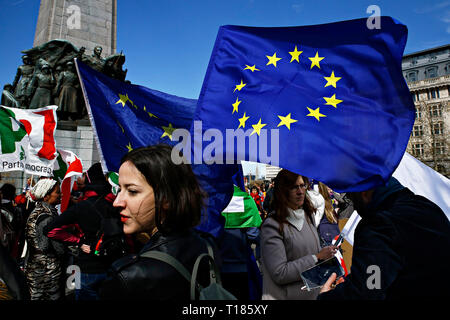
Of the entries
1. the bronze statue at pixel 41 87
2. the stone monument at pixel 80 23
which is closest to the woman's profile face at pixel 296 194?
the bronze statue at pixel 41 87

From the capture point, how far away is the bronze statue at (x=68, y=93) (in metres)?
11.3

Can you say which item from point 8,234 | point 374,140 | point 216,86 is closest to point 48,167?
point 8,234

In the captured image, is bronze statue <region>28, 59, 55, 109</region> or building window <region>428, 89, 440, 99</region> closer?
bronze statue <region>28, 59, 55, 109</region>

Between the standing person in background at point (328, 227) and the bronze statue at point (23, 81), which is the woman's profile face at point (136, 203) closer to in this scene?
the standing person in background at point (328, 227)

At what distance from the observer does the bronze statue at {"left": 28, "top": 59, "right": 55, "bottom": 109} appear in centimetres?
1131

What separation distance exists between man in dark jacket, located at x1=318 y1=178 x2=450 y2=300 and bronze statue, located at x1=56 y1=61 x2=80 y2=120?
1203cm

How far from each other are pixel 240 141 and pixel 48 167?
12.8 ft

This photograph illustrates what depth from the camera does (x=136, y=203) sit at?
1.54m

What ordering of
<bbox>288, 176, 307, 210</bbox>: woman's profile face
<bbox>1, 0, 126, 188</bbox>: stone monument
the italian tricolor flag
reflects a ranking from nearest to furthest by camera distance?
<bbox>288, 176, 307, 210</bbox>: woman's profile face → the italian tricolor flag → <bbox>1, 0, 126, 188</bbox>: stone monument

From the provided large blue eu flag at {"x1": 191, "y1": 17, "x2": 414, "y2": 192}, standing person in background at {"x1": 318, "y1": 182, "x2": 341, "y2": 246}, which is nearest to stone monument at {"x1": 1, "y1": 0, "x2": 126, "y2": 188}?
standing person in background at {"x1": 318, "y1": 182, "x2": 341, "y2": 246}

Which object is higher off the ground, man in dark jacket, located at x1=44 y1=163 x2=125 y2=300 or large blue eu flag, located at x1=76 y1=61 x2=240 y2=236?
large blue eu flag, located at x1=76 y1=61 x2=240 y2=236

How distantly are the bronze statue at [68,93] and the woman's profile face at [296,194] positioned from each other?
10.9 meters

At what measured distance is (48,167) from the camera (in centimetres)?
489

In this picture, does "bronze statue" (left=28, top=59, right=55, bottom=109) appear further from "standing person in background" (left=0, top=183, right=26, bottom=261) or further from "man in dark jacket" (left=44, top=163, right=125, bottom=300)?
"man in dark jacket" (left=44, top=163, right=125, bottom=300)
